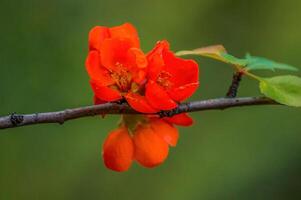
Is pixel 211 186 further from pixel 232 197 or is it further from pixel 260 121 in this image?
pixel 260 121

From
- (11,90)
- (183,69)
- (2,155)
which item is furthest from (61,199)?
(183,69)

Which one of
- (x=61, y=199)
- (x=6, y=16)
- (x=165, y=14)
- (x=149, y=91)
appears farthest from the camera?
(x=165, y=14)

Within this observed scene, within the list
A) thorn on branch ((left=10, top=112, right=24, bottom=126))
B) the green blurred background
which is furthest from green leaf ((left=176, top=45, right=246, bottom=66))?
the green blurred background

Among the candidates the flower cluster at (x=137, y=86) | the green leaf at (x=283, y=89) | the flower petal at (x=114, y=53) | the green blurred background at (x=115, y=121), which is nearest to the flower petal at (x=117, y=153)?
the flower cluster at (x=137, y=86)

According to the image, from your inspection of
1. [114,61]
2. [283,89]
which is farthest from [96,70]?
[283,89]

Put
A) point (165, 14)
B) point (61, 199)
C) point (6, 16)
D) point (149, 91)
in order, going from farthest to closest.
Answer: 1. point (165, 14)
2. point (6, 16)
3. point (61, 199)
4. point (149, 91)

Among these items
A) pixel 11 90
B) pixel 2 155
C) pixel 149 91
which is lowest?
pixel 2 155

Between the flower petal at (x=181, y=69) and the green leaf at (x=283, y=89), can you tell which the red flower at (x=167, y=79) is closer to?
the flower petal at (x=181, y=69)

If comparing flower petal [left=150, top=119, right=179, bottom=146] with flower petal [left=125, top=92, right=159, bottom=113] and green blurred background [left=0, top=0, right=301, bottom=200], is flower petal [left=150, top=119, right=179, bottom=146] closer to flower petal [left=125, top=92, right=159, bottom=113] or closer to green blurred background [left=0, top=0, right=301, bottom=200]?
flower petal [left=125, top=92, right=159, bottom=113]
